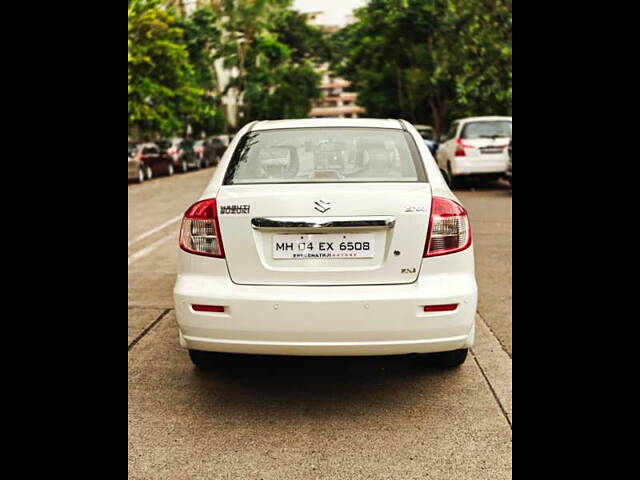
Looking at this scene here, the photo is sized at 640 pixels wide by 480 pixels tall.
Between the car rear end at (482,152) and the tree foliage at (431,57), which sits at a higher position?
the tree foliage at (431,57)

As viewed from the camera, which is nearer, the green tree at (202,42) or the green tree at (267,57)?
the green tree at (202,42)

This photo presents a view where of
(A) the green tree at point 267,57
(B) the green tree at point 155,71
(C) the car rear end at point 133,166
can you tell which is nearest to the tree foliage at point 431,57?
(A) the green tree at point 267,57

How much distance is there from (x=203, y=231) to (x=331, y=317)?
33.3 inches

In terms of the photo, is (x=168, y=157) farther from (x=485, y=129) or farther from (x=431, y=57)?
(x=431, y=57)

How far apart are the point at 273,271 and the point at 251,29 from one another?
49.8 metres

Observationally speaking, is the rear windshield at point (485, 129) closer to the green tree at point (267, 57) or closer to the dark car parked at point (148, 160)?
the dark car parked at point (148, 160)

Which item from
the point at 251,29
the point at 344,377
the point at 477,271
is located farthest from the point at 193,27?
the point at 344,377

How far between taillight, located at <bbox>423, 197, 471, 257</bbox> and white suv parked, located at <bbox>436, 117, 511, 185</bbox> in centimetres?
1347

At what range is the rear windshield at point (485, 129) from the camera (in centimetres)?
1752

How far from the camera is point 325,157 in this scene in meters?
4.71

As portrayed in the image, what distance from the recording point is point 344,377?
487 cm

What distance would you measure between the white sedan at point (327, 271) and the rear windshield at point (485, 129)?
1378 cm

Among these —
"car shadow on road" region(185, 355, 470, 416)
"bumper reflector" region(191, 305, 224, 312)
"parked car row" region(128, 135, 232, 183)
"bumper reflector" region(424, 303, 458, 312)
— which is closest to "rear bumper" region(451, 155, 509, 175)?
"parked car row" region(128, 135, 232, 183)

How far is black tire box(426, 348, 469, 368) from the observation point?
4852 millimetres
